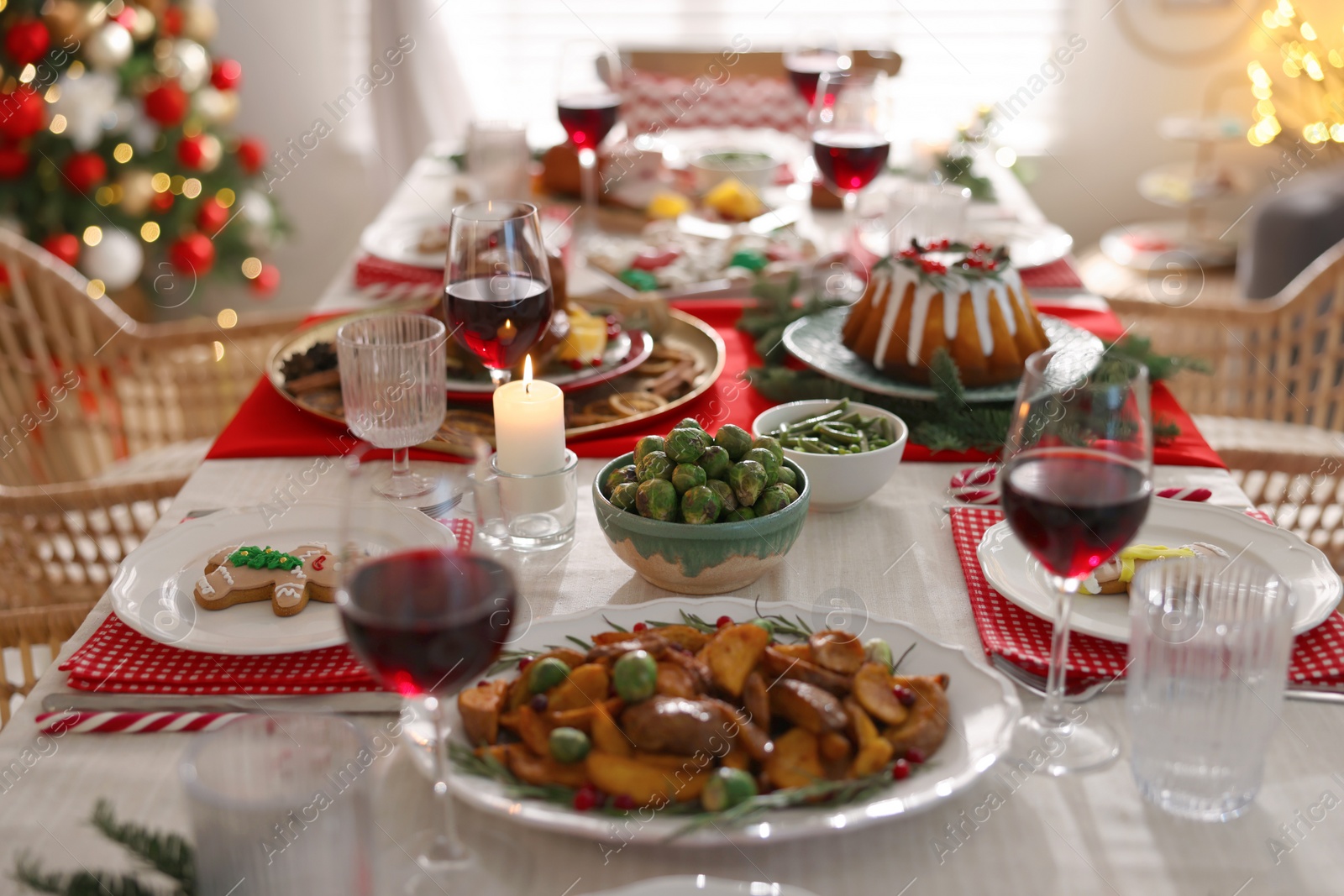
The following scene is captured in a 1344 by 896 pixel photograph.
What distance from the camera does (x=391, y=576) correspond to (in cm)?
65

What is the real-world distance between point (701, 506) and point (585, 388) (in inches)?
18.2

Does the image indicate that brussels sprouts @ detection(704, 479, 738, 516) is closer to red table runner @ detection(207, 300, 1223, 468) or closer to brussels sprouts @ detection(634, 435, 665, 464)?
brussels sprouts @ detection(634, 435, 665, 464)

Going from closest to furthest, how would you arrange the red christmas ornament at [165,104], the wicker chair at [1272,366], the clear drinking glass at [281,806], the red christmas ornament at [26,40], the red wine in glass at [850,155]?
the clear drinking glass at [281,806] < the red wine in glass at [850,155] < the wicker chair at [1272,366] < the red christmas ornament at [26,40] < the red christmas ornament at [165,104]

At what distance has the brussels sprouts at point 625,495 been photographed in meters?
0.97

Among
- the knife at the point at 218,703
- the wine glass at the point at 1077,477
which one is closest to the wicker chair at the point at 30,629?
the knife at the point at 218,703

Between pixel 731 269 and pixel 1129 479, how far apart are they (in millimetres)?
1113

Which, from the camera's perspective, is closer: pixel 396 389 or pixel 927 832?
pixel 927 832

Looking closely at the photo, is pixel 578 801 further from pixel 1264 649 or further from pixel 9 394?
pixel 9 394

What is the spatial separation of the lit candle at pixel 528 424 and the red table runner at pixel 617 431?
178 mm

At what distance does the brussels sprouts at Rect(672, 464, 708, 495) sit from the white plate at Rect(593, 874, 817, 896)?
14.7 inches

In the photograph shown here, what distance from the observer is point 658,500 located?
94 centimetres

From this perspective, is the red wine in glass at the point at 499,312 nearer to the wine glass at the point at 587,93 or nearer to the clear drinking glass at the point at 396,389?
the clear drinking glass at the point at 396,389

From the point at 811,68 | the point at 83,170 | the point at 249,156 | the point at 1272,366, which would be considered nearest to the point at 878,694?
the point at 1272,366

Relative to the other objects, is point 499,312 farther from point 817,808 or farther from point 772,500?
point 817,808
